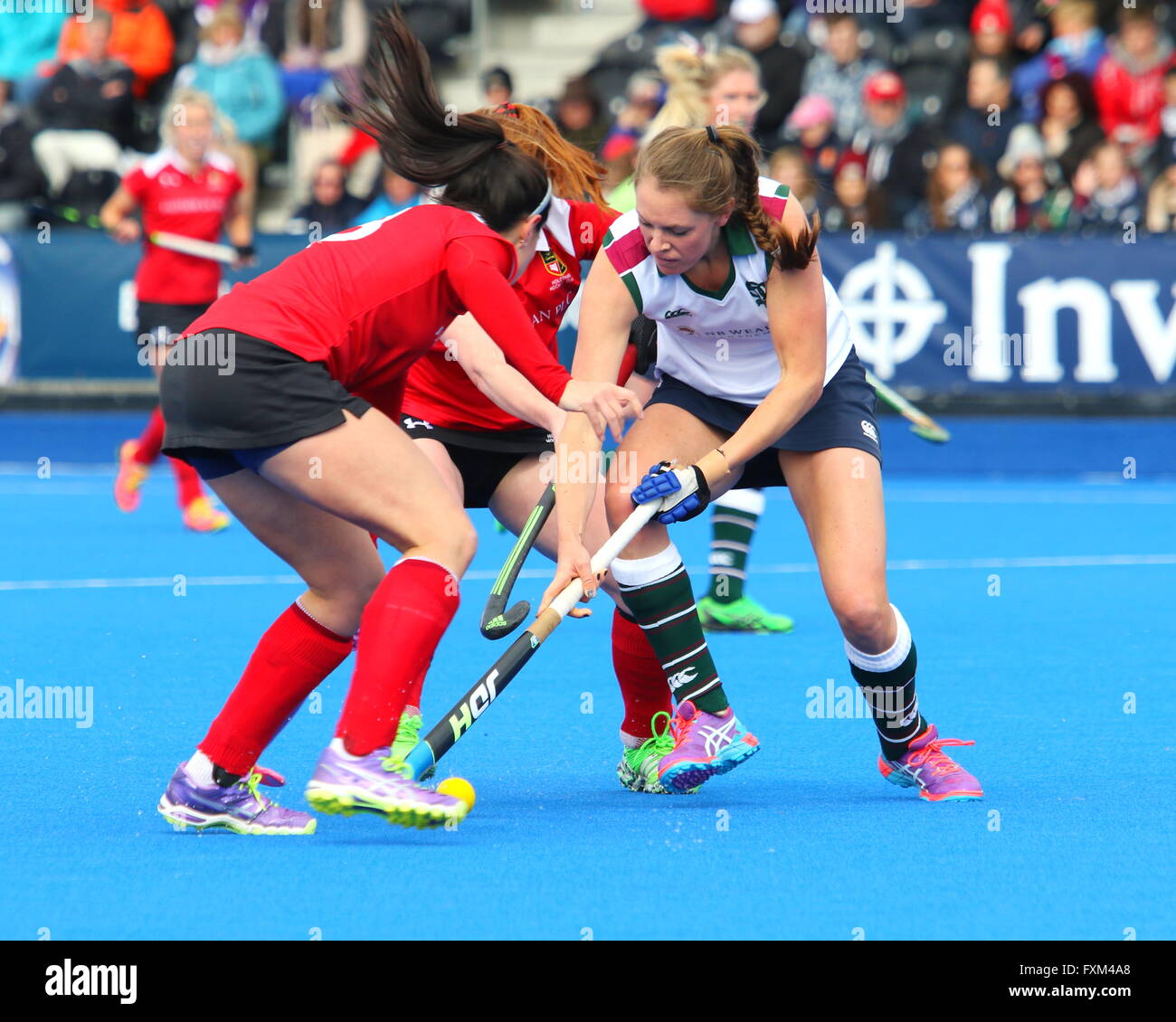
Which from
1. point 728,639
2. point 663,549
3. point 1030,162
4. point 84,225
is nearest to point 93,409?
point 84,225

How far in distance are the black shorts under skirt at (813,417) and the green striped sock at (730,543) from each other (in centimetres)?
204

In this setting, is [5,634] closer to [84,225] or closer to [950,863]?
[950,863]

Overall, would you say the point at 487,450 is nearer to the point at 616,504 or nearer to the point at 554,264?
the point at 554,264

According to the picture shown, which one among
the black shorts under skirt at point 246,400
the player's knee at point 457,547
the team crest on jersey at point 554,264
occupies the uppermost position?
the team crest on jersey at point 554,264

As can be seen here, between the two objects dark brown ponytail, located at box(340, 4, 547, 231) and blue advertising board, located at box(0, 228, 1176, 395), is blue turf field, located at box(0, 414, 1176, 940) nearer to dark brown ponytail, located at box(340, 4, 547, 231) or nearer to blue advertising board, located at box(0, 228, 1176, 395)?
dark brown ponytail, located at box(340, 4, 547, 231)

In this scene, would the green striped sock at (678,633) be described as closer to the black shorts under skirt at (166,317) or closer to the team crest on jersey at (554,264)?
the team crest on jersey at (554,264)

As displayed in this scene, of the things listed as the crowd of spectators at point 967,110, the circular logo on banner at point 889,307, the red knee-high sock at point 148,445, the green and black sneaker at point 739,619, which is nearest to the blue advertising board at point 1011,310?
the circular logo on banner at point 889,307

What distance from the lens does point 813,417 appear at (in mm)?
4363

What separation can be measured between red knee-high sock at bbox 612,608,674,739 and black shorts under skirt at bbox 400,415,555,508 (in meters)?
0.49

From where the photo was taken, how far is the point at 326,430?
3.68 metres

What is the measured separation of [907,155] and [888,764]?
28.6ft

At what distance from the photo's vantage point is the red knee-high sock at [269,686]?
3.96 meters

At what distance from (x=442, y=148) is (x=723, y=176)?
22.2 inches

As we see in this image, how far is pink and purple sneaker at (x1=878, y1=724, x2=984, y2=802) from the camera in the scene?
4.28 metres
